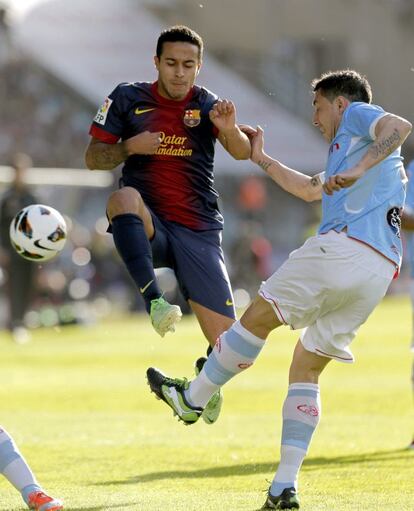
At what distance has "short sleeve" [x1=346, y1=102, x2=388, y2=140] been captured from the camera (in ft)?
23.4

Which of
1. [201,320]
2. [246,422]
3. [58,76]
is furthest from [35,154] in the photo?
[201,320]

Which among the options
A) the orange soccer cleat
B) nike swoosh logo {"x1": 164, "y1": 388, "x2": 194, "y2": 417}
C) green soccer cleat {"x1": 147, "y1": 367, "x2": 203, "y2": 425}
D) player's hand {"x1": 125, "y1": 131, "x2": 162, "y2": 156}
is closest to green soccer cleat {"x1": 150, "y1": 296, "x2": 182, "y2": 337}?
→ green soccer cleat {"x1": 147, "y1": 367, "x2": 203, "y2": 425}

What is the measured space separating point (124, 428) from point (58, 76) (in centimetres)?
2546

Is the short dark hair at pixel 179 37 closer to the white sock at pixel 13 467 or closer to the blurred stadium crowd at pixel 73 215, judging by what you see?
the white sock at pixel 13 467

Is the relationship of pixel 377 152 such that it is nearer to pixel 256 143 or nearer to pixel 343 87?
pixel 343 87

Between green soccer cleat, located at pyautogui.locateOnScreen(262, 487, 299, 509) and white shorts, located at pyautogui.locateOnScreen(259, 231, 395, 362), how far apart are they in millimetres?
762

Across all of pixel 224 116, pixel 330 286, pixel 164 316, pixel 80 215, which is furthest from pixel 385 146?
pixel 80 215

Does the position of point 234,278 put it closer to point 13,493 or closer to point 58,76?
point 58,76

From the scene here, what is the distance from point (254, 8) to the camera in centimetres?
4722

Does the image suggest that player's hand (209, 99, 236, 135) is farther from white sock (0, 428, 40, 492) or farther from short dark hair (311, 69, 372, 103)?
white sock (0, 428, 40, 492)

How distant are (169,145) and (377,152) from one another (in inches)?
86.3

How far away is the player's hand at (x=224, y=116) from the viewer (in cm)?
859

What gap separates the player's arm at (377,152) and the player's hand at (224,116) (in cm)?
171

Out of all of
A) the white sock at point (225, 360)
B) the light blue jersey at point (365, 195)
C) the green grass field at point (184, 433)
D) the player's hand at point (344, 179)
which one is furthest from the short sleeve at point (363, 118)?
the green grass field at point (184, 433)
